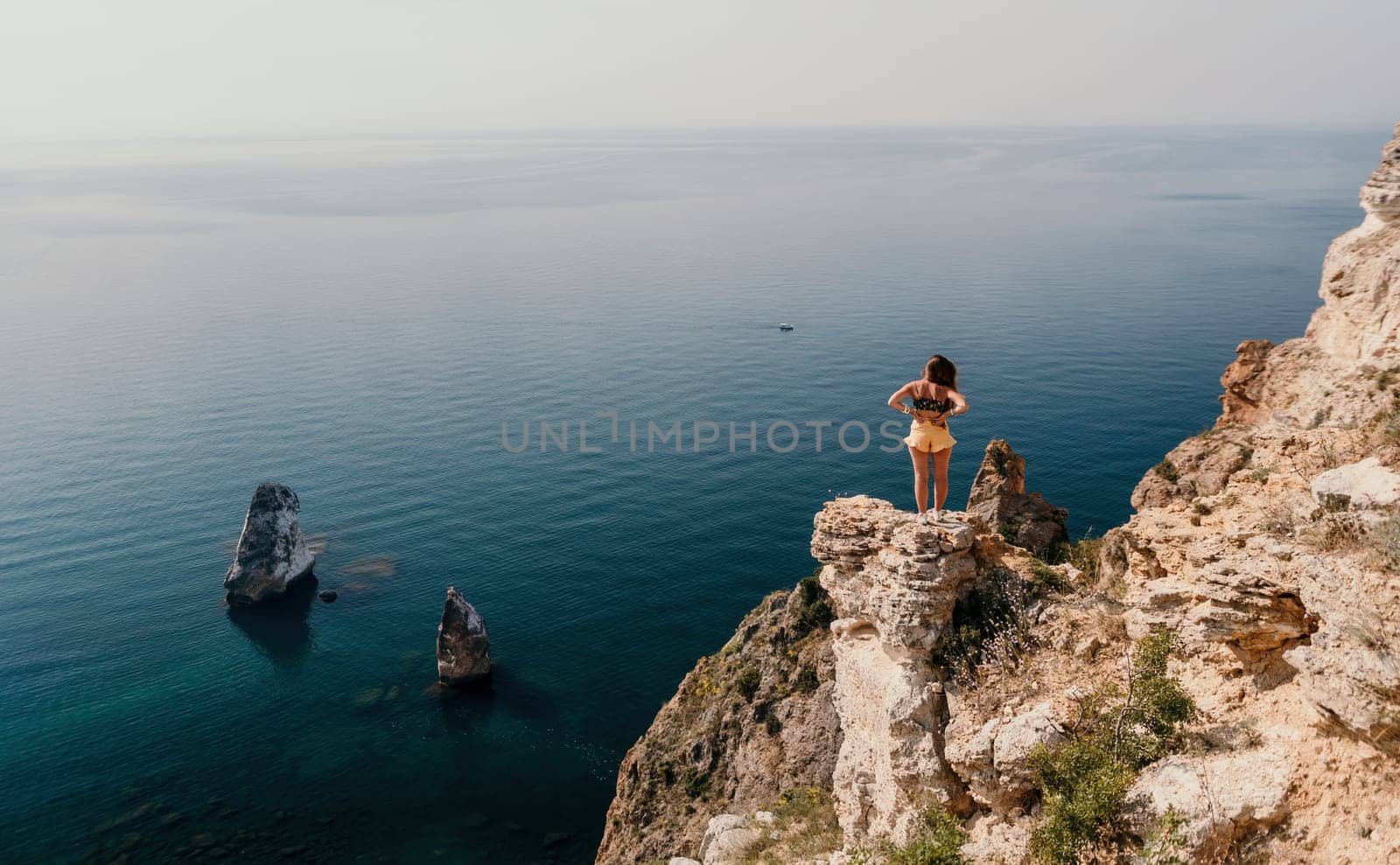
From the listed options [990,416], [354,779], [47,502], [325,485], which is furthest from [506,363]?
[354,779]

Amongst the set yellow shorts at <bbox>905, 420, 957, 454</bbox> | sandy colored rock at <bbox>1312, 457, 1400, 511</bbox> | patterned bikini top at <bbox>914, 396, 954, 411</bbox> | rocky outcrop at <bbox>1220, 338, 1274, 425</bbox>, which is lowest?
rocky outcrop at <bbox>1220, 338, 1274, 425</bbox>

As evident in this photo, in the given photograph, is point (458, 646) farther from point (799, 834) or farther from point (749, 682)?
point (799, 834)

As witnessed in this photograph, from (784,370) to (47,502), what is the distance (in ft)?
306

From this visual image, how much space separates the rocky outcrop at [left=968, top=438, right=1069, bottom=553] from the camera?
43.6m

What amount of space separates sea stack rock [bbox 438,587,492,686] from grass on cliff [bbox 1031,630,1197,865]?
178 ft

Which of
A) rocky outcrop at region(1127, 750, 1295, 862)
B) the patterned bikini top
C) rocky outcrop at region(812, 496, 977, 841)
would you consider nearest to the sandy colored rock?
rocky outcrop at region(1127, 750, 1295, 862)

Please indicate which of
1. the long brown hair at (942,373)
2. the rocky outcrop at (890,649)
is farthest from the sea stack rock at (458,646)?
the long brown hair at (942,373)

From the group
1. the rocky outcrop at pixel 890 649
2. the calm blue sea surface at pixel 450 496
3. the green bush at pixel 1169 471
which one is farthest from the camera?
the calm blue sea surface at pixel 450 496

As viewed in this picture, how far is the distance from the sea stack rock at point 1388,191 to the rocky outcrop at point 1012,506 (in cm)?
1851

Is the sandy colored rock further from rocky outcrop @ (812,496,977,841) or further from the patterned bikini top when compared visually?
the patterned bikini top

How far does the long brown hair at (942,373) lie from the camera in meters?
19.1

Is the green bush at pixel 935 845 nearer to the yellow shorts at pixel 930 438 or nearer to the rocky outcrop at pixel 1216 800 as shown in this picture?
the rocky outcrop at pixel 1216 800

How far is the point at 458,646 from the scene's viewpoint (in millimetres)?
64438

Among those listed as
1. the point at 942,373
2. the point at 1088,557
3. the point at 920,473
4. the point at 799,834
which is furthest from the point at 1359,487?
the point at 799,834
